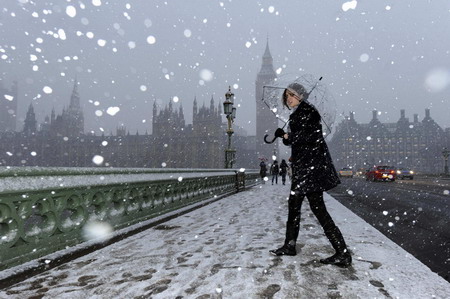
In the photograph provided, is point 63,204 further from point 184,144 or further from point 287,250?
point 184,144

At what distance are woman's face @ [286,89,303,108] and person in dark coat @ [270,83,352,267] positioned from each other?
0.07 meters

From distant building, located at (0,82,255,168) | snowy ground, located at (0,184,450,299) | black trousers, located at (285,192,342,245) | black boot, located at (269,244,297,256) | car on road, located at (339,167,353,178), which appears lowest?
car on road, located at (339,167,353,178)

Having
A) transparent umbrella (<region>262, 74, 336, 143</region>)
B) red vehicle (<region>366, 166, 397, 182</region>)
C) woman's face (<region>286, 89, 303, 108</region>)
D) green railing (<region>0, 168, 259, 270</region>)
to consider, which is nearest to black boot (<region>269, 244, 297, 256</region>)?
transparent umbrella (<region>262, 74, 336, 143</region>)

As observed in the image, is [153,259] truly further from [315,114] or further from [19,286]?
[315,114]

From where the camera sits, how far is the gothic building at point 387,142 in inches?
4970

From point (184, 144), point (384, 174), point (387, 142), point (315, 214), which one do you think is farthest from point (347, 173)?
point (387, 142)

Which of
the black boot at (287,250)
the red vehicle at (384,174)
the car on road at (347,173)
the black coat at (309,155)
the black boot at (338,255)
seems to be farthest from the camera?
the car on road at (347,173)

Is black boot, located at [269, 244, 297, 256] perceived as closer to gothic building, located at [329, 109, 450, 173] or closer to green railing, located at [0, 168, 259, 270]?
green railing, located at [0, 168, 259, 270]

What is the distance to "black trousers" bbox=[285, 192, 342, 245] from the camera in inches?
128

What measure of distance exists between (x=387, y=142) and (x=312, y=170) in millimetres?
143100

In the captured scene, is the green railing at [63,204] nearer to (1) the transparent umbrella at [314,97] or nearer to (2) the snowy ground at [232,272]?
(2) the snowy ground at [232,272]

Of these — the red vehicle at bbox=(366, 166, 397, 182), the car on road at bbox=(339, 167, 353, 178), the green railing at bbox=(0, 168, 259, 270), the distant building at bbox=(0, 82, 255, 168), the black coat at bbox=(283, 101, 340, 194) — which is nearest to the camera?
the green railing at bbox=(0, 168, 259, 270)

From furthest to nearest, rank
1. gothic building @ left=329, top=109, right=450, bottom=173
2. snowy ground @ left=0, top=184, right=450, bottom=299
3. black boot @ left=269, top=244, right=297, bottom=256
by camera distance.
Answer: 1. gothic building @ left=329, top=109, right=450, bottom=173
2. black boot @ left=269, top=244, right=297, bottom=256
3. snowy ground @ left=0, top=184, right=450, bottom=299

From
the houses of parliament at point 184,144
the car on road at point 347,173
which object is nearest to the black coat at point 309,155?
the car on road at point 347,173
